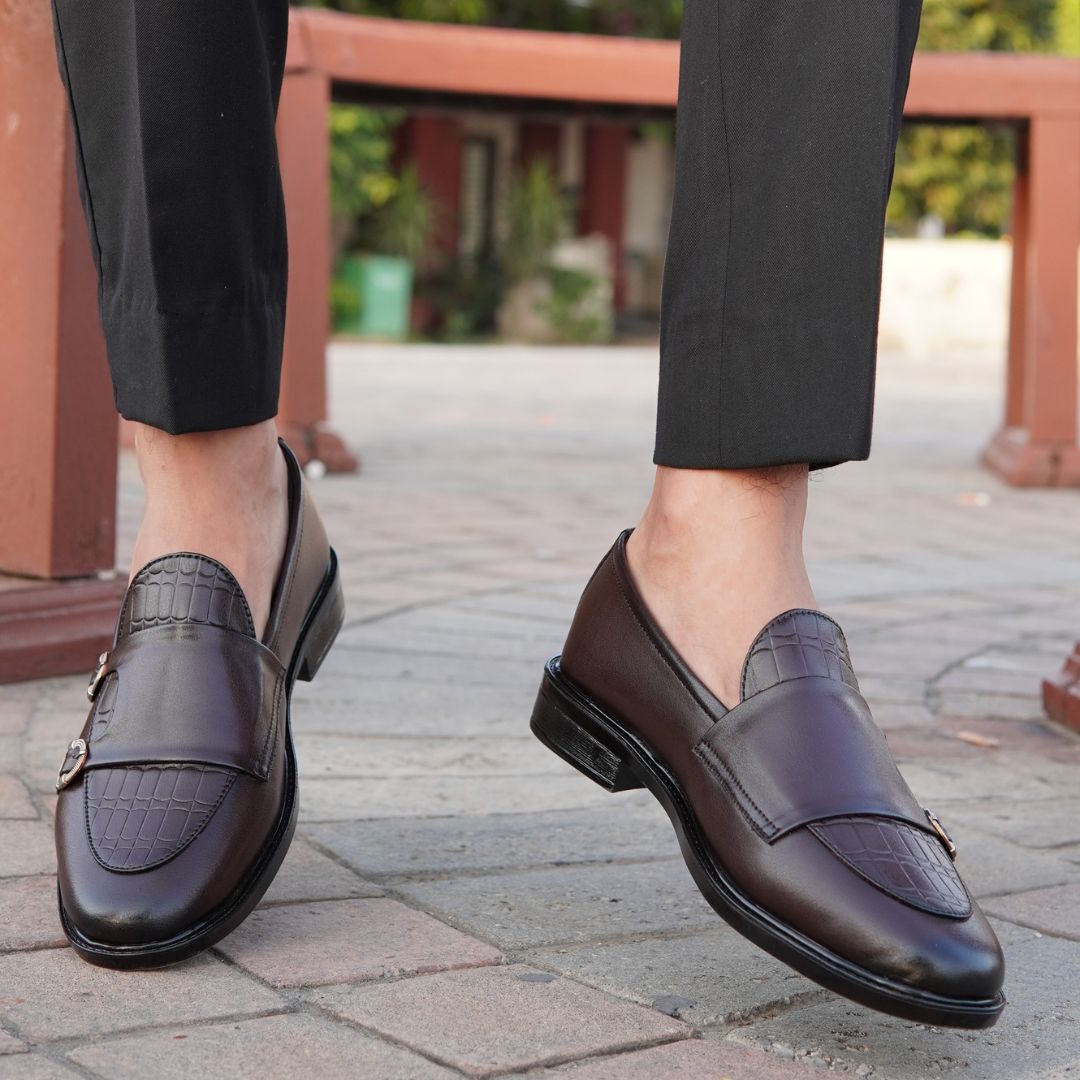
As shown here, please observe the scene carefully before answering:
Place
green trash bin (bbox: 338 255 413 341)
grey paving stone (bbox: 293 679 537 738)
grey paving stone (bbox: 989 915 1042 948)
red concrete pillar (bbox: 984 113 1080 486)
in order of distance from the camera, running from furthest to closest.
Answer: green trash bin (bbox: 338 255 413 341), red concrete pillar (bbox: 984 113 1080 486), grey paving stone (bbox: 293 679 537 738), grey paving stone (bbox: 989 915 1042 948)

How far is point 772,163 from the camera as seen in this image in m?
1.10

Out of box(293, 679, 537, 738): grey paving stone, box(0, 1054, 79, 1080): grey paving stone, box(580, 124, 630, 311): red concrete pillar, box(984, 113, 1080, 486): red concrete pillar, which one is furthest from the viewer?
box(580, 124, 630, 311): red concrete pillar

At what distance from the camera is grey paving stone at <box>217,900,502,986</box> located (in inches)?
41.8

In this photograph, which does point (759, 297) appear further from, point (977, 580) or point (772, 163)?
point (977, 580)

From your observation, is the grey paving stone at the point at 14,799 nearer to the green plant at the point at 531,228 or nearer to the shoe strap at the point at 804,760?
the shoe strap at the point at 804,760

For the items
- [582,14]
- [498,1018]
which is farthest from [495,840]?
[582,14]

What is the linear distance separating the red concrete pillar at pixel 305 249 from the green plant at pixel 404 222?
456 inches

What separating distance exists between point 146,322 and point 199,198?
0.32 feet

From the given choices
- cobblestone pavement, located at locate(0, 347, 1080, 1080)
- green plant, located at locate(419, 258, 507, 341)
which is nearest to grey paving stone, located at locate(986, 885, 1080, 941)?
cobblestone pavement, located at locate(0, 347, 1080, 1080)

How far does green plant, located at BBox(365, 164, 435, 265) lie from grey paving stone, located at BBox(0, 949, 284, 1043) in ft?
49.5

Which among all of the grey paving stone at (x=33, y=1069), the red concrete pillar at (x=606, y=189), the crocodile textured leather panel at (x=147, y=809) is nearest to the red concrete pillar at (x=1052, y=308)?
the crocodile textured leather panel at (x=147, y=809)

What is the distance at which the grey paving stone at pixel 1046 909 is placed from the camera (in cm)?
124

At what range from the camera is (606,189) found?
19.2 m

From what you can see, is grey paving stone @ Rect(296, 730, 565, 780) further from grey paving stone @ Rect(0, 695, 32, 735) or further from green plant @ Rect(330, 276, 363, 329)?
green plant @ Rect(330, 276, 363, 329)
